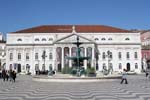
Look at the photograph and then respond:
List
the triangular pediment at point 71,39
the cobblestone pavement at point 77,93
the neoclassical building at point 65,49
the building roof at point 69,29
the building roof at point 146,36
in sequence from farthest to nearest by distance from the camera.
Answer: the building roof at point 146,36
the building roof at point 69,29
the neoclassical building at point 65,49
the triangular pediment at point 71,39
the cobblestone pavement at point 77,93

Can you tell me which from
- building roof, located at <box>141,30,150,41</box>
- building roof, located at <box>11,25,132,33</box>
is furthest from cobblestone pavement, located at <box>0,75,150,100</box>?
building roof, located at <box>141,30,150,41</box>

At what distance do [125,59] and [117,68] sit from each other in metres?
3.18

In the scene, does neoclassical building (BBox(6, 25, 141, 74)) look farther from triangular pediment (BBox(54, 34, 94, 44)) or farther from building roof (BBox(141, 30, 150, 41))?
building roof (BBox(141, 30, 150, 41))

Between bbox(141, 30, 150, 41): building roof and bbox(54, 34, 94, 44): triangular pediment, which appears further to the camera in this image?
bbox(141, 30, 150, 41): building roof

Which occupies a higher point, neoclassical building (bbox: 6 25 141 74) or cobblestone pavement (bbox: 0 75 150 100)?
neoclassical building (bbox: 6 25 141 74)

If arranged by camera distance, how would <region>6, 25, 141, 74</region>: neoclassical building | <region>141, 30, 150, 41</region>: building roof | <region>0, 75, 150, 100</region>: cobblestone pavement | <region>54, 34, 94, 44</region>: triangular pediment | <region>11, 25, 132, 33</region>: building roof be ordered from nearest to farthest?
<region>0, 75, 150, 100</region>: cobblestone pavement, <region>54, 34, 94, 44</region>: triangular pediment, <region>6, 25, 141, 74</region>: neoclassical building, <region>11, 25, 132, 33</region>: building roof, <region>141, 30, 150, 41</region>: building roof

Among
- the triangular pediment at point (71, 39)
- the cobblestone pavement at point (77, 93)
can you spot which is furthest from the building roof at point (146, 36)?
the cobblestone pavement at point (77, 93)

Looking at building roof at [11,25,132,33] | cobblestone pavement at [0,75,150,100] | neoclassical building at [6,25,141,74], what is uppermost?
building roof at [11,25,132,33]

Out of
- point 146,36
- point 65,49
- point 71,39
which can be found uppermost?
point 146,36

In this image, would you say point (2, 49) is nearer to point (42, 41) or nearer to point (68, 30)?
point (42, 41)

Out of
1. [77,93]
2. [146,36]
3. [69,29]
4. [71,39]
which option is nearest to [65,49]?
[71,39]

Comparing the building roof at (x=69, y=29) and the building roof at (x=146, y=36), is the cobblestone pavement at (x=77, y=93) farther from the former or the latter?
the building roof at (x=146, y=36)

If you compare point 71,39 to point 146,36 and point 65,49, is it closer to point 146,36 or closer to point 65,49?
point 65,49

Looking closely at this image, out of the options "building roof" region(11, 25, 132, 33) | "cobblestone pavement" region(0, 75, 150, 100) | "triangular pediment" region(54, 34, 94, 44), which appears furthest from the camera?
"building roof" region(11, 25, 132, 33)
